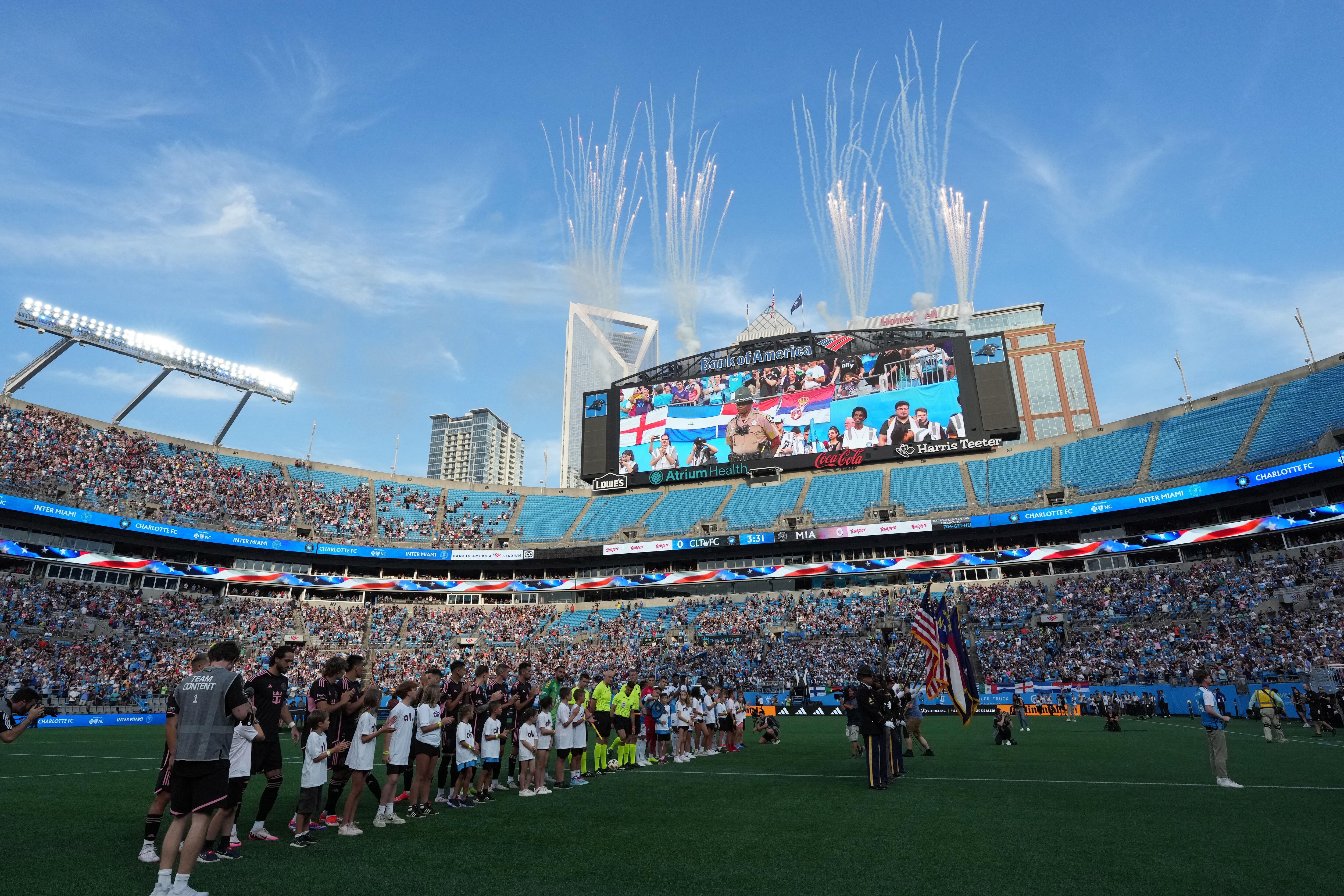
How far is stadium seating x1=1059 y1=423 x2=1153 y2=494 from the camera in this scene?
48250 millimetres

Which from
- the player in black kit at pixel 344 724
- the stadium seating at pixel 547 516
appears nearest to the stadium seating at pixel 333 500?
the stadium seating at pixel 547 516

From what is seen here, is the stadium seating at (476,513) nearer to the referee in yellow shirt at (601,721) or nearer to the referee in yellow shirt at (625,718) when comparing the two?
the referee in yellow shirt at (625,718)

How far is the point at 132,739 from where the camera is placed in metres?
24.6

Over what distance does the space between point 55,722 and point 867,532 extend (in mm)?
46147

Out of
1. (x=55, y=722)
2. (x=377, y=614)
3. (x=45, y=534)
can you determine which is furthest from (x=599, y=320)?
(x=55, y=722)

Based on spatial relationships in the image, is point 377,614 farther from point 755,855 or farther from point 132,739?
point 755,855

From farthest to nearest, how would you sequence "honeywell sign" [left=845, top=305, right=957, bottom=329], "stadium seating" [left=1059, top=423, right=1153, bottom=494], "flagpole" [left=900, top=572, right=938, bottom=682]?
"honeywell sign" [left=845, top=305, right=957, bottom=329]
"stadium seating" [left=1059, top=423, right=1153, bottom=494]
"flagpole" [left=900, top=572, right=938, bottom=682]

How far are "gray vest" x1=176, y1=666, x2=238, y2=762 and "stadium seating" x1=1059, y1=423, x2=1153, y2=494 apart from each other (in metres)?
52.8

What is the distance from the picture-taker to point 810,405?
59.1 meters

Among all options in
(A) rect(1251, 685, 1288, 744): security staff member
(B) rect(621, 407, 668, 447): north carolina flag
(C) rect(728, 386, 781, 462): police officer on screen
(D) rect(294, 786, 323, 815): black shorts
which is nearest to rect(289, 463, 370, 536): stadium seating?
(B) rect(621, 407, 668, 447): north carolina flag

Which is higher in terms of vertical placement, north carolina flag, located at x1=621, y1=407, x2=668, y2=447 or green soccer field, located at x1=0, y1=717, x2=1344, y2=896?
north carolina flag, located at x1=621, y1=407, x2=668, y2=447

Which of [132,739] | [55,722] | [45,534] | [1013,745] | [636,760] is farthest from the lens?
[45,534]

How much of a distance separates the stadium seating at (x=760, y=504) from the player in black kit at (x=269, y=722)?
4817cm

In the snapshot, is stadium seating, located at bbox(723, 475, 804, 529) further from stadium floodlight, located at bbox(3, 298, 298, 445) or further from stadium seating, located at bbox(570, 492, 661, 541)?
stadium floodlight, located at bbox(3, 298, 298, 445)
